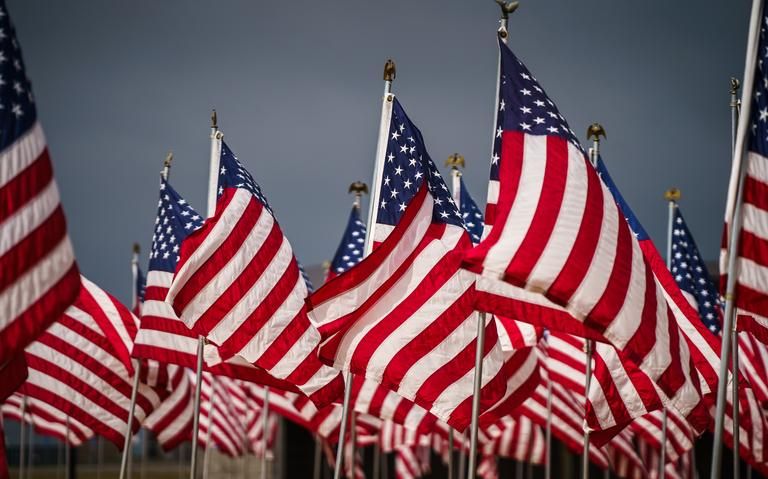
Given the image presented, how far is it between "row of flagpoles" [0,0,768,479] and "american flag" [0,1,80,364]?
0.05 feet

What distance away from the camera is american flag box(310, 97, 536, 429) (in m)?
12.2

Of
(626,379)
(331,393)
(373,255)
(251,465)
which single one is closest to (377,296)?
(373,255)

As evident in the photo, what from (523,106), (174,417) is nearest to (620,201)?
(523,106)

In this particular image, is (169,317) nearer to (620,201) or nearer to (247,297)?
(247,297)

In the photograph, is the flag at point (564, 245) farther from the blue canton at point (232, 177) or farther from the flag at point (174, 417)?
the flag at point (174, 417)

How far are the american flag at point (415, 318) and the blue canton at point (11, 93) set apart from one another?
4.36m

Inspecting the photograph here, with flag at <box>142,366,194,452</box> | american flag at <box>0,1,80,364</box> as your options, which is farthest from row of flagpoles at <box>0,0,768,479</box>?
flag at <box>142,366,194,452</box>

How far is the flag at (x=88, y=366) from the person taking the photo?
17234 millimetres

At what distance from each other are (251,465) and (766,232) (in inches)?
1779

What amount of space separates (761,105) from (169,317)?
935 centimetres

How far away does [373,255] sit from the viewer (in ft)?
40.9

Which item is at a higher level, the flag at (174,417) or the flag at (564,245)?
the flag at (564,245)

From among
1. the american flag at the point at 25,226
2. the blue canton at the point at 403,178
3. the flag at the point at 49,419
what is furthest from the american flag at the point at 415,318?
the flag at the point at 49,419

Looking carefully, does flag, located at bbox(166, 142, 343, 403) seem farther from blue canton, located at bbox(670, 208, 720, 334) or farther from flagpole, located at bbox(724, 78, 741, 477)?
blue canton, located at bbox(670, 208, 720, 334)
